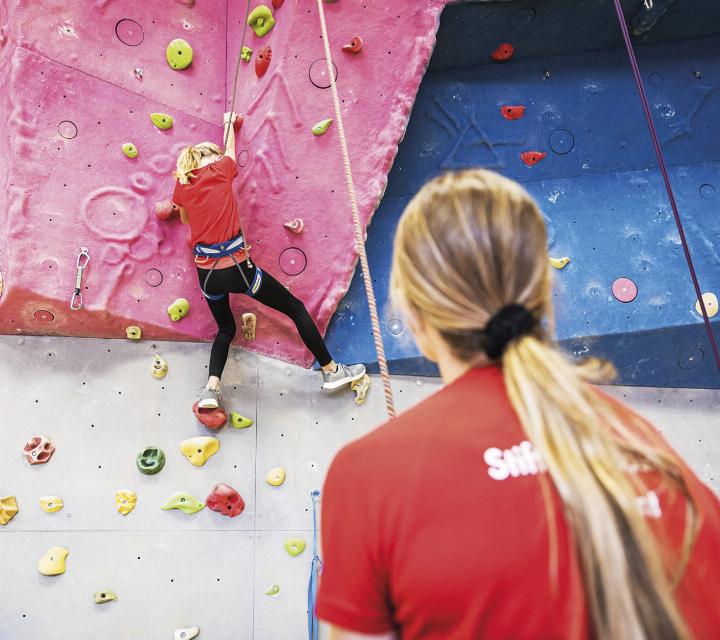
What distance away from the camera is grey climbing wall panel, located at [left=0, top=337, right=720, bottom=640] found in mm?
2004

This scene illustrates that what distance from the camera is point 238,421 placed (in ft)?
7.46

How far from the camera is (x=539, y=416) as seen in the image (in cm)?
56

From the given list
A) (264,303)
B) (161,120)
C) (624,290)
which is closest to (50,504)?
(264,303)

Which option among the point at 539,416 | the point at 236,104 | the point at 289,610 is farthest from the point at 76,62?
the point at 539,416

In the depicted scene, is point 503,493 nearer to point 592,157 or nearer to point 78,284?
point 78,284

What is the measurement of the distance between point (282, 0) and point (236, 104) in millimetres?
462

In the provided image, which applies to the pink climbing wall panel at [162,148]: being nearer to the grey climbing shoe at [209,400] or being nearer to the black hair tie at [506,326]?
the grey climbing shoe at [209,400]

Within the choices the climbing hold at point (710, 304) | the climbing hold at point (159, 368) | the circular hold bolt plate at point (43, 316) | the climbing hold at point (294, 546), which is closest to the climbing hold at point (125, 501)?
the climbing hold at point (159, 368)

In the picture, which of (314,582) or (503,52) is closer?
(314,582)

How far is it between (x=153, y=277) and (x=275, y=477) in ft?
3.00

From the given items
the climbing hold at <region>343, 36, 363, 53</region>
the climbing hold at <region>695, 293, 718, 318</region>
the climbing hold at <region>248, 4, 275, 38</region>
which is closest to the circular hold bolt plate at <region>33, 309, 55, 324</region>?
the climbing hold at <region>248, 4, 275, 38</region>

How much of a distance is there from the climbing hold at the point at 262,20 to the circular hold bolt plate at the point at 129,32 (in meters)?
0.47

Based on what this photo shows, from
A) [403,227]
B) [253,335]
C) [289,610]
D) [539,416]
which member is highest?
[253,335]

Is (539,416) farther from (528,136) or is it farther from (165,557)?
(528,136)
